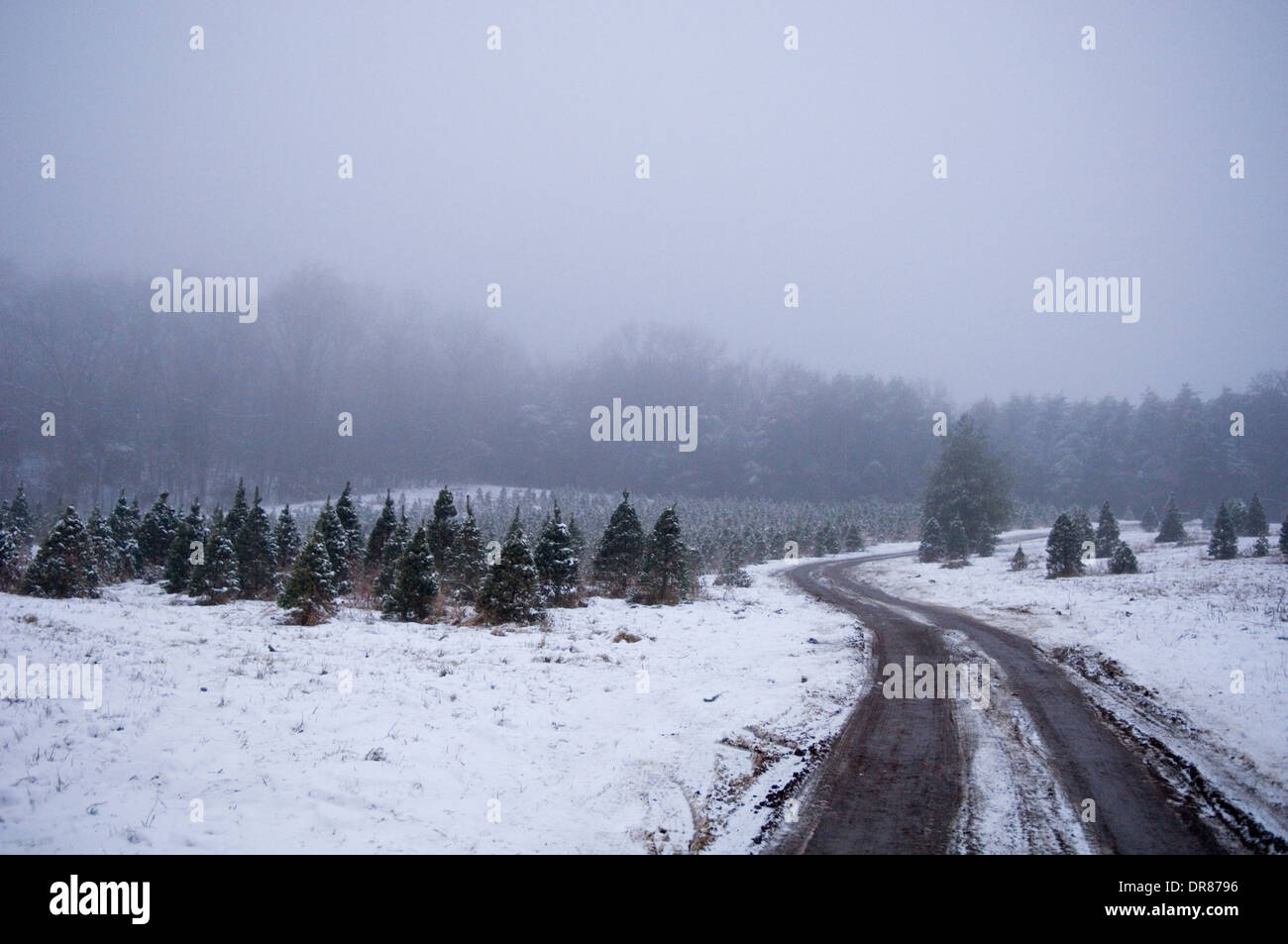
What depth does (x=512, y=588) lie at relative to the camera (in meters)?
18.6

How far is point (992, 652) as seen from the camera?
600 inches

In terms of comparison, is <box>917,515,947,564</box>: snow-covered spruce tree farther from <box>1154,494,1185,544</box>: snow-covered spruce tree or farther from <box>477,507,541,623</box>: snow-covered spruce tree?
<box>477,507,541,623</box>: snow-covered spruce tree

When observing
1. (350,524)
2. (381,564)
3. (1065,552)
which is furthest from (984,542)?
(350,524)

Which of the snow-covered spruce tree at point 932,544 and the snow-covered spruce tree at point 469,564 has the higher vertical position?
the snow-covered spruce tree at point 469,564

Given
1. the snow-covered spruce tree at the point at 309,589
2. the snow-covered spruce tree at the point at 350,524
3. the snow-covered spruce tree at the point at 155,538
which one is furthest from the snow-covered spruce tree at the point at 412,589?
the snow-covered spruce tree at the point at 155,538

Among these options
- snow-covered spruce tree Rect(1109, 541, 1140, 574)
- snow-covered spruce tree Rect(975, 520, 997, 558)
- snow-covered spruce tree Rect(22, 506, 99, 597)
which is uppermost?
snow-covered spruce tree Rect(22, 506, 99, 597)

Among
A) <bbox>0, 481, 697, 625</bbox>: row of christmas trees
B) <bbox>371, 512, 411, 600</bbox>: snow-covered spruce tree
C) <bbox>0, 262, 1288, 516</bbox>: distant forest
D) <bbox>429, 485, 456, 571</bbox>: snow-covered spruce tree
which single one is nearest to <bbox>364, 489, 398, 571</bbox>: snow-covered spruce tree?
<bbox>0, 481, 697, 625</bbox>: row of christmas trees

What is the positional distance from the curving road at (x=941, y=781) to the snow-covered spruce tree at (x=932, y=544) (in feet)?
115

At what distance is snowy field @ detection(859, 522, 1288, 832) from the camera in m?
8.28

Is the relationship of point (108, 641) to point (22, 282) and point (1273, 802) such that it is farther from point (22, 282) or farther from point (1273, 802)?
point (22, 282)

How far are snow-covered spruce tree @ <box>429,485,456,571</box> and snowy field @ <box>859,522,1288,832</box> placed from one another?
22.4 meters

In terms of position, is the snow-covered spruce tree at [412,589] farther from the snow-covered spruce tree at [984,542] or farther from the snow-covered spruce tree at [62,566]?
the snow-covered spruce tree at [984,542]

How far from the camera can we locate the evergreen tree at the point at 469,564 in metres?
23.3
